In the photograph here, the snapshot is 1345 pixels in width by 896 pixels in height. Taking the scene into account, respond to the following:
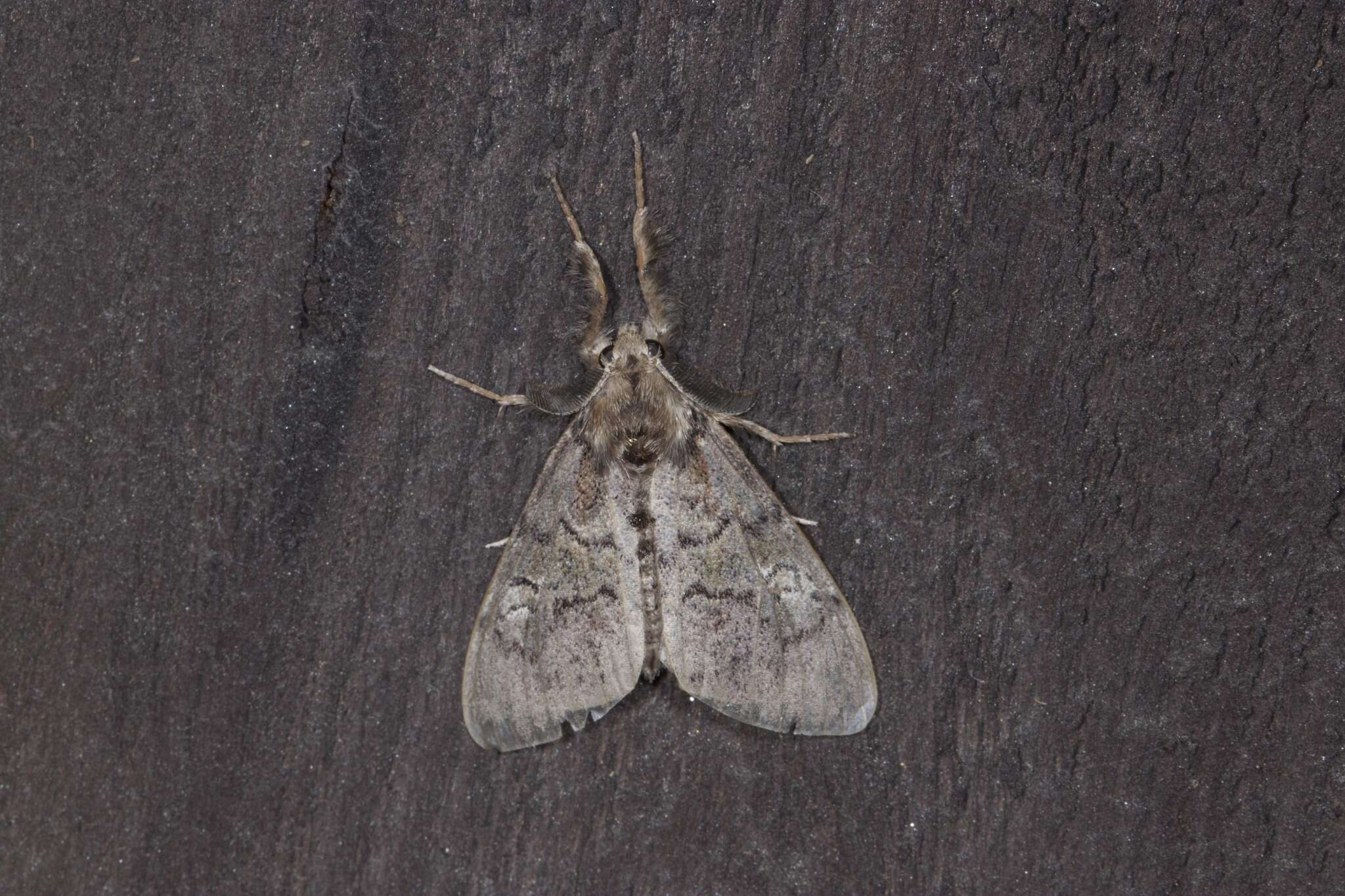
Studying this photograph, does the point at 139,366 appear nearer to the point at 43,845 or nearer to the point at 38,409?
the point at 38,409

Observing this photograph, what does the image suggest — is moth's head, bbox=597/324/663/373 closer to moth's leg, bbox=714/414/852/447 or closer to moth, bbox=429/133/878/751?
moth, bbox=429/133/878/751

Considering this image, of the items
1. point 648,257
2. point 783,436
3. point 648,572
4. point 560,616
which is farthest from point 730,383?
point 560,616

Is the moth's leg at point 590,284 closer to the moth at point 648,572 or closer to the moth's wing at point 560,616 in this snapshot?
the moth at point 648,572

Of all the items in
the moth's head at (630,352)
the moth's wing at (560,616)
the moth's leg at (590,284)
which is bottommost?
the moth's wing at (560,616)

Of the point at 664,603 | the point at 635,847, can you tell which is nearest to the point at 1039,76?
the point at 664,603

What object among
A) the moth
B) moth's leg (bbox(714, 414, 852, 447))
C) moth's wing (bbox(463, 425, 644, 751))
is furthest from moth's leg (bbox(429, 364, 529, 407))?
moth's leg (bbox(714, 414, 852, 447))

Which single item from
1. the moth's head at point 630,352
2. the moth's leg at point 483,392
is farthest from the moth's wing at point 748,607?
the moth's leg at point 483,392

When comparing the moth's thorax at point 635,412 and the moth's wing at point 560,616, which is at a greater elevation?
the moth's thorax at point 635,412
